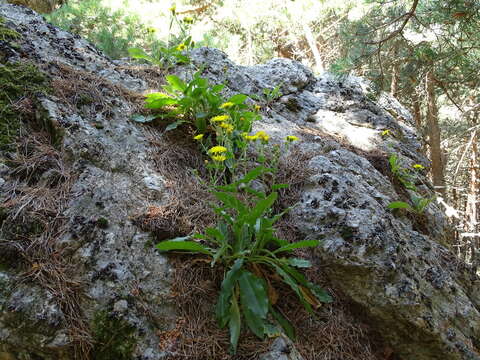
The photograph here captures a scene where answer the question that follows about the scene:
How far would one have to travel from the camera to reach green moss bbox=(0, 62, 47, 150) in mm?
2268

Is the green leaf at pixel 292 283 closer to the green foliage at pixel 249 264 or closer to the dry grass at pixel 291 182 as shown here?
the green foliage at pixel 249 264

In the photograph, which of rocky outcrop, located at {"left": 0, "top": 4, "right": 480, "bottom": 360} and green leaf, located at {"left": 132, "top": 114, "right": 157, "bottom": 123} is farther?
green leaf, located at {"left": 132, "top": 114, "right": 157, "bottom": 123}

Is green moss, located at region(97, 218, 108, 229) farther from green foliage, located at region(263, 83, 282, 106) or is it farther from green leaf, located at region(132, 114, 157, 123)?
green foliage, located at region(263, 83, 282, 106)

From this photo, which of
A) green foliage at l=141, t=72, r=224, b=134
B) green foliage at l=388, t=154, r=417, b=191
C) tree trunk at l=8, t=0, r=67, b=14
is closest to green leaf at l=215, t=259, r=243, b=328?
green foliage at l=141, t=72, r=224, b=134

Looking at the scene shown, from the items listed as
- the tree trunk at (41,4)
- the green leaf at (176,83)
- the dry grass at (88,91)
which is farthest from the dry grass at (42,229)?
the tree trunk at (41,4)

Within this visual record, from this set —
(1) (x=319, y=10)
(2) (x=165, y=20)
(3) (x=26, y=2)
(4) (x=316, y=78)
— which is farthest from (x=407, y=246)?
(3) (x=26, y=2)

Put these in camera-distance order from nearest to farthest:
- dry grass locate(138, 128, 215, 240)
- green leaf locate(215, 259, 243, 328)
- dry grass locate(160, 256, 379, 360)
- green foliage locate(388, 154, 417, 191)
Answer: dry grass locate(160, 256, 379, 360)
green leaf locate(215, 259, 243, 328)
dry grass locate(138, 128, 215, 240)
green foliage locate(388, 154, 417, 191)

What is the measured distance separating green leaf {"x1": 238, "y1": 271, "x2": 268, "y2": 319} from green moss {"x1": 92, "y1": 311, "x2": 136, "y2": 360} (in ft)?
1.99

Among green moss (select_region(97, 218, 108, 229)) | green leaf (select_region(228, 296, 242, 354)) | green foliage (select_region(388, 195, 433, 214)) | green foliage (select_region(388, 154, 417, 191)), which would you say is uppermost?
green foliage (select_region(388, 154, 417, 191))

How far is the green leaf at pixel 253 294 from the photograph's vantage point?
1771mm

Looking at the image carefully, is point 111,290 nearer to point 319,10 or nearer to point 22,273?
point 22,273

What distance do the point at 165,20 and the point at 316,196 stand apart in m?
5.16

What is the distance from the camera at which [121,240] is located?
6.59ft

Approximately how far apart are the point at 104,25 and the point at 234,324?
568 cm
